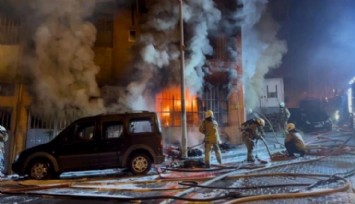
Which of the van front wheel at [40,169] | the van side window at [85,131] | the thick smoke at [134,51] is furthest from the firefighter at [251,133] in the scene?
the van front wheel at [40,169]

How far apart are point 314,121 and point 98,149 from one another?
18332 millimetres

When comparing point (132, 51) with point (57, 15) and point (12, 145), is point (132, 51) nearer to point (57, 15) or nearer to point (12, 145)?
point (57, 15)

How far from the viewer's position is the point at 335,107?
29297mm

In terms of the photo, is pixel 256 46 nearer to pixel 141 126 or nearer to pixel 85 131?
pixel 141 126

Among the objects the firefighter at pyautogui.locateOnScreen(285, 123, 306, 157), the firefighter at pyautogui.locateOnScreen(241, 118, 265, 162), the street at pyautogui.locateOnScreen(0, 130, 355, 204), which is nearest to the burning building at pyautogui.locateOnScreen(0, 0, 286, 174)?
the street at pyautogui.locateOnScreen(0, 130, 355, 204)

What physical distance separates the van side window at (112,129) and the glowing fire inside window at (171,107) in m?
6.52

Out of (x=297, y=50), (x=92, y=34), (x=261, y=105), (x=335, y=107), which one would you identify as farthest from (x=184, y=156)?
(x=297, y=50)

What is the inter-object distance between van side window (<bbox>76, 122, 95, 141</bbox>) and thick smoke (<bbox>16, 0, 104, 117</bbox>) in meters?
4.57

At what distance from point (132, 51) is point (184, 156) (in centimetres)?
720

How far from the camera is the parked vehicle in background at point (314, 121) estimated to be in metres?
22.0

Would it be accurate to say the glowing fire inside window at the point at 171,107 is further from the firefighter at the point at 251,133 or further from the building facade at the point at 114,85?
the firefighter at the point at 251,133

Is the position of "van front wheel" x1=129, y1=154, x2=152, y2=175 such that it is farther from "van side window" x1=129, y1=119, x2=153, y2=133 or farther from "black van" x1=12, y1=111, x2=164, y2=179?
"van side window" x1=129, y1=119, x2=153, y2=133

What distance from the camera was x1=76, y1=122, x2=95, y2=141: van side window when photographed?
927 cm

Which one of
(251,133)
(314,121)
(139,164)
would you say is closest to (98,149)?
(139,164)
